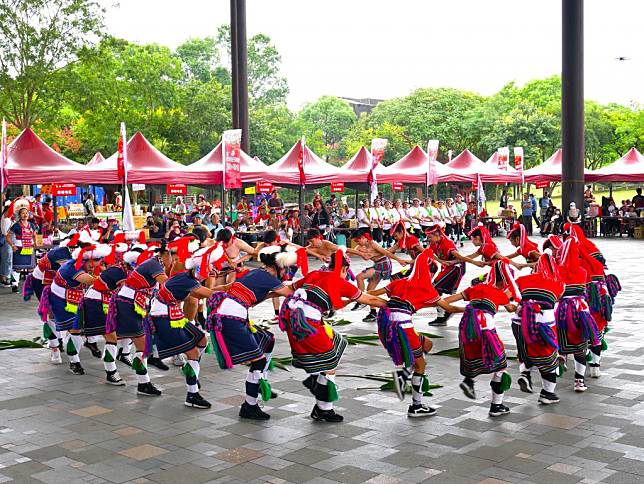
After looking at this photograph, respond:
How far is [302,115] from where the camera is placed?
75.4 meters

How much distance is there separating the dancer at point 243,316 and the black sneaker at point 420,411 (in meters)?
1.22

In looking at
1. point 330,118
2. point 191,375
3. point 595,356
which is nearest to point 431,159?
point 595,356

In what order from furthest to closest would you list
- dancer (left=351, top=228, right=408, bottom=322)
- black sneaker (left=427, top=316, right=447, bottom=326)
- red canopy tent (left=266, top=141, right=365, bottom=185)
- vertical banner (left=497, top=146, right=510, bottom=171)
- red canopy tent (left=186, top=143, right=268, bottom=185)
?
vertical banner (left=497, top=146, right=510, bottom=171)
red canopy tent (left=266, top=141, right=365, bottom=185)
red canopy tent (left=186, top=143, right=268, bottom=185)
black sneaker (left=427, top=316, right=447, bottom=326)
dancer (left=351, top=228, right=408, bottom=322)

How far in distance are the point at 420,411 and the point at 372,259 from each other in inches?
198

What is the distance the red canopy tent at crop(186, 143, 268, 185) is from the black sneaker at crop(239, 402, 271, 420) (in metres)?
13.8

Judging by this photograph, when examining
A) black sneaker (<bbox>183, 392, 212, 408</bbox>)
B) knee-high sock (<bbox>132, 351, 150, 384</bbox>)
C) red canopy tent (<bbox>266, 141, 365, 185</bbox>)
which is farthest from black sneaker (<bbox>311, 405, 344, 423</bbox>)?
red canopy tent (<bbox>266, 141, 365, 185</bbox>)

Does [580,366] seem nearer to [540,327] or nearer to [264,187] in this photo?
[540,327]

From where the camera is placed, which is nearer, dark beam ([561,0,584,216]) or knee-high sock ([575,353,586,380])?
knee-high sock ([575,353,586,380])

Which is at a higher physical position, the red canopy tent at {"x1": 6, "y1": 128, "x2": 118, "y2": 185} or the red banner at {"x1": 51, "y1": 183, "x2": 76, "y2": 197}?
the red canopy tent at {"x1": 6, "y1": 128, "x2": 118, "y2": 185}

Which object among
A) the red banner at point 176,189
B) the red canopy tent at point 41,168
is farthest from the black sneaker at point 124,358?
the red banner at point 176,189

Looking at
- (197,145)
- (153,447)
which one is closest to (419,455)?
(153,447)

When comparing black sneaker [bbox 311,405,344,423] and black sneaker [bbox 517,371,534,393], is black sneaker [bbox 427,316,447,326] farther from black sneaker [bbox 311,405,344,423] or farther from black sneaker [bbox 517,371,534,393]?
black sneaker [bbox 311,405,344,423]

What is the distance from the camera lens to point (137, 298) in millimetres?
8141

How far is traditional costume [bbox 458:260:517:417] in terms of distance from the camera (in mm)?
6695
